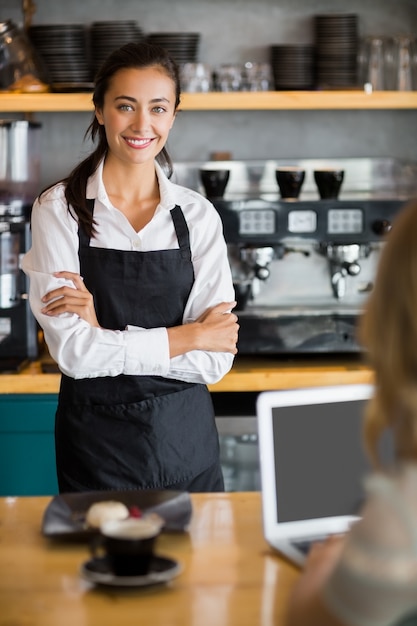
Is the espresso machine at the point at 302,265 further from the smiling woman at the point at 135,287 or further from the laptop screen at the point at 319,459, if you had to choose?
the laptop screen at the point at 319,459

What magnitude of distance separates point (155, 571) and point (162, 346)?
93 centimetres

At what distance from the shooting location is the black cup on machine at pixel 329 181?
3.51 meters

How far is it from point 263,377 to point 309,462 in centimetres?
164

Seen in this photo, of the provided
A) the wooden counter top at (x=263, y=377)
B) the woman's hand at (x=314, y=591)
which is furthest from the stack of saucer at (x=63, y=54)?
the woman's hand at (x=314, y=591)

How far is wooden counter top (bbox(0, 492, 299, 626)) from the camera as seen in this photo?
1484mm

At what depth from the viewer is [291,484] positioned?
175 cm

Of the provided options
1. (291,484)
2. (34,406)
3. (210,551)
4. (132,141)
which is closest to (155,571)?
(210,551)

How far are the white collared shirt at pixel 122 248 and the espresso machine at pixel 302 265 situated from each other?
768 mm

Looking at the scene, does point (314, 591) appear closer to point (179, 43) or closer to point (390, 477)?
point (390, 477)

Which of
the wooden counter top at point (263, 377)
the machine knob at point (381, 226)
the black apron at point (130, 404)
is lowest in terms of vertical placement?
the wooden counter top at point (263, 377)

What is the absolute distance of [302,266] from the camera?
355cm

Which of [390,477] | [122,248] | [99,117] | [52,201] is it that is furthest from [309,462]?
[99,117]

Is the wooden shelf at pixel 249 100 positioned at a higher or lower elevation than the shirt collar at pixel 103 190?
higher

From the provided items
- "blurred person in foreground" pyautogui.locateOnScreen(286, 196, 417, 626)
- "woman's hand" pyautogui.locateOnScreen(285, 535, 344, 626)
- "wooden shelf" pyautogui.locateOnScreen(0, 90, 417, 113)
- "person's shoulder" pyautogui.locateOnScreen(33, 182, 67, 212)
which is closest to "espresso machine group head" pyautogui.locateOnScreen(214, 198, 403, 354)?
"wooden shelf" pyautogui.locateOnScreen(0, 90, 417, 113)
